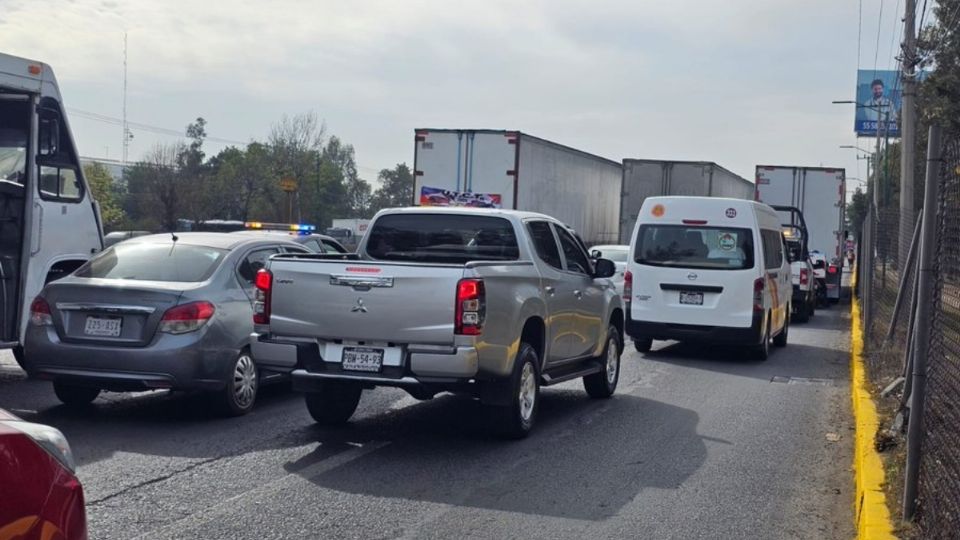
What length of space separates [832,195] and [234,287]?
75.9 ft

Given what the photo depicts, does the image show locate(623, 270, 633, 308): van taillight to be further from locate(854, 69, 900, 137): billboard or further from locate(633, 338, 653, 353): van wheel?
locate(854, 69, 900, 137): billboard

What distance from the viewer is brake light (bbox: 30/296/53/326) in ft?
31.6

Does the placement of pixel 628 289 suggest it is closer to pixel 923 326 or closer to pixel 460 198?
pixel 460 198

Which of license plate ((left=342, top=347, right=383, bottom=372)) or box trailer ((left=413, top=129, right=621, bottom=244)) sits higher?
box trailer ((left=413, top=129, right=621, bottom=244))

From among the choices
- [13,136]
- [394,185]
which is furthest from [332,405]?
[394,185]

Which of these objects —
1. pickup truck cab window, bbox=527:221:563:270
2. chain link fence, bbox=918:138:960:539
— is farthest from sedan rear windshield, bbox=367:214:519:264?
chain link fence, bbox=918:138:960:539

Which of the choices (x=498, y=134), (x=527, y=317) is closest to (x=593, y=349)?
(x=527, y=317)

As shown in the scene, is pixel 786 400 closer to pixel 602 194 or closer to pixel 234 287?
pixel 234 287

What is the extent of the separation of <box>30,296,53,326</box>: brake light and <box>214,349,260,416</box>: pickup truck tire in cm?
154

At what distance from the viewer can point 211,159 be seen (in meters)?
84.8

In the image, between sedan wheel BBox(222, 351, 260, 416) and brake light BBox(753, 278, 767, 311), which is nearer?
sedan wheel BBox(222, 351, 260, 416)

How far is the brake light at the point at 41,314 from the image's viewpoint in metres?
9.63

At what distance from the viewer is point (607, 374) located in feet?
39.1

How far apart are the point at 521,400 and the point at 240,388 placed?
2.54 meters
